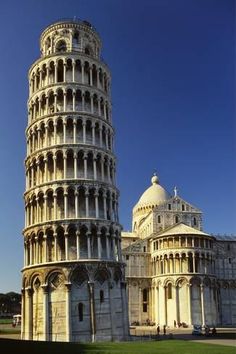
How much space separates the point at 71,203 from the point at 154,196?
45.3 meters

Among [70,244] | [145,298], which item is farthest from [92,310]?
[145,298]

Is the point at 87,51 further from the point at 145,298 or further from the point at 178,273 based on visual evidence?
the point at 145,298

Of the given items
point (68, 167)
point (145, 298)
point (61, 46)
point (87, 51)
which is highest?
point (61, 46)

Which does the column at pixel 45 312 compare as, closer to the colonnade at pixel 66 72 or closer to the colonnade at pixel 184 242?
the colonnade at pixel 66 72

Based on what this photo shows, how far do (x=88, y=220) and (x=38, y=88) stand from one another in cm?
1420

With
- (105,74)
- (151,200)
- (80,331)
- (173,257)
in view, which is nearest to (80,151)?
(105,74)

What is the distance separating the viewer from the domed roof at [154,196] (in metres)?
83.7

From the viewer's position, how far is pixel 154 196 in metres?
84.4

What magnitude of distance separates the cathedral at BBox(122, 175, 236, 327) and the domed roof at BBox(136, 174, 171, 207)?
461 centimetres

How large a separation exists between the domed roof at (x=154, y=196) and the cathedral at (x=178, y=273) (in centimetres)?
461

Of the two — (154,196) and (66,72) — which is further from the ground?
(66,72)

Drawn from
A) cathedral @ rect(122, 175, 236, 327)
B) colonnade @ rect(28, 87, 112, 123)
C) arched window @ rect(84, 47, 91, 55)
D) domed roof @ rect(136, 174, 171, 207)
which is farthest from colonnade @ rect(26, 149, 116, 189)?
domed roof @ rect(136, 174, 171, 207)

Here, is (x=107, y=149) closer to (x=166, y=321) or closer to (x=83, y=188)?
(x=83, y=188)

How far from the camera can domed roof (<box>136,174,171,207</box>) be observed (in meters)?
83.7
